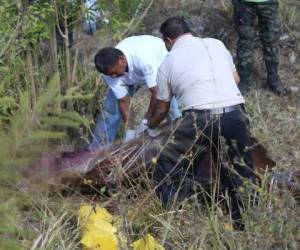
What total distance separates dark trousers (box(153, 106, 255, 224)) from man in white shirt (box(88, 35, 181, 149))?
0.60 metres

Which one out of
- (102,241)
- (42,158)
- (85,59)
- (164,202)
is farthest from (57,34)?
(42,158)

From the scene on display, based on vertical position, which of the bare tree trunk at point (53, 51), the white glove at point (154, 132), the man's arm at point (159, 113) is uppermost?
the bare tree trunk at point (53, 51)

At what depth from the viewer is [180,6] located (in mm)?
8891

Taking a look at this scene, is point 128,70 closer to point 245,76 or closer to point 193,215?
point 193,215

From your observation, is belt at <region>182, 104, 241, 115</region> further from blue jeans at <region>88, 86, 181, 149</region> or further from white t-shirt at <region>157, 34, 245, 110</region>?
blue jeans at <region>88, 86, 181, 149</region>

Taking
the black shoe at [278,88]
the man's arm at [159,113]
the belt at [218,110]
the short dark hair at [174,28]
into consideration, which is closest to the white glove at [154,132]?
the man's arm at [159,113]

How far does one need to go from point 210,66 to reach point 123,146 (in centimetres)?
87

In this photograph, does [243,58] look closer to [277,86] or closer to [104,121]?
[277,86]

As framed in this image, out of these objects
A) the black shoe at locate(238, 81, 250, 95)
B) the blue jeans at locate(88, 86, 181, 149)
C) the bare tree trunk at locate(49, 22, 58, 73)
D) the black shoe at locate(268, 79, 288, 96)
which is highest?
the bare tree trunk at locate(49, 22, 58, 73)

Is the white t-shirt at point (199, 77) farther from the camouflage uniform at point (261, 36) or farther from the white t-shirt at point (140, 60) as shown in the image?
the camouflage uniform at point (261, 36)

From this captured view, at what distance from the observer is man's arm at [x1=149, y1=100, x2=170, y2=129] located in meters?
4.76

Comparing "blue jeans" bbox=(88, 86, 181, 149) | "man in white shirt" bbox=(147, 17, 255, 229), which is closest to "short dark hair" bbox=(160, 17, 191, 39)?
"man in white shirt" bbox=(147, 17, 255, 229)

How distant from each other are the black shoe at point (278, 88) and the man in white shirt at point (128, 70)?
2095mm

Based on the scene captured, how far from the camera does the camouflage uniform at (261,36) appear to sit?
712 centimetres
